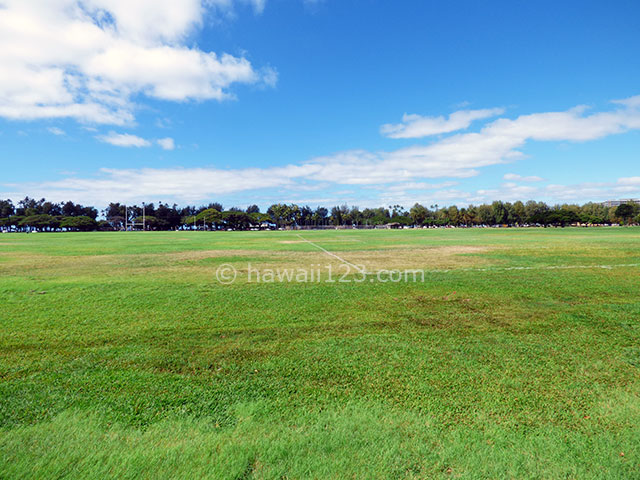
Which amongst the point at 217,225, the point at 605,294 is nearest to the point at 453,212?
the point at 217,225

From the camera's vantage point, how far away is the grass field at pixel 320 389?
2.33 metres

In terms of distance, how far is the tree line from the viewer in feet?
393
